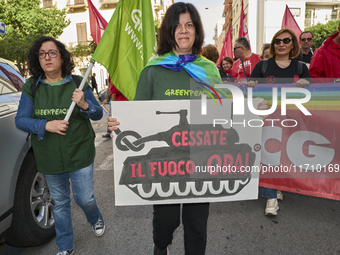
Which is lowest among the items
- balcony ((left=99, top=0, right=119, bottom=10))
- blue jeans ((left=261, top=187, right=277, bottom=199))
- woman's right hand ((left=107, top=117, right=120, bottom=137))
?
blue jeans ((left=261, top=187, right=277, bottom=199))

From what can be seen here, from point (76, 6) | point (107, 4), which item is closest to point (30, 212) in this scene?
point (107, 4)

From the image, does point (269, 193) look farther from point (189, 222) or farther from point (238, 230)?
point (189, 222)

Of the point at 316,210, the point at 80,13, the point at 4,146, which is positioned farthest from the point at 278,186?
the point at 80,13

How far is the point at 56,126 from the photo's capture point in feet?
7.23

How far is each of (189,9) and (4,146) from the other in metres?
1.83

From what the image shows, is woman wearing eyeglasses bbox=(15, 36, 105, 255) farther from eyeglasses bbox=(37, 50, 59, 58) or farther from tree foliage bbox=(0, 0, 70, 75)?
tree foliage bbox=(0, 0, 70, 75)

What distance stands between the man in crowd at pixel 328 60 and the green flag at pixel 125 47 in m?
2.31

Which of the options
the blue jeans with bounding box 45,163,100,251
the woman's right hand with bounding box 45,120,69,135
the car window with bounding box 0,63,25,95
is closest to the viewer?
the woman's right hand with bounding box 45,120,69,135

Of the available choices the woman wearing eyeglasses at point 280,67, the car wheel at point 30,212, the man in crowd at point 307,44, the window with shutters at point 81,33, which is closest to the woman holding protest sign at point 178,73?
the car wheel at point 30,212

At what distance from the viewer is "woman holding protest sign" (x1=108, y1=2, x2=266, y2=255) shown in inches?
79.7

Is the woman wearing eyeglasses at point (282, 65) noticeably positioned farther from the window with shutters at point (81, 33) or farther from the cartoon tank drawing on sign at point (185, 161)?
the window with shutters at point (81, 33)

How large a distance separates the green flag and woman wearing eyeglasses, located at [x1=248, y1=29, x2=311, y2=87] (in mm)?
1486

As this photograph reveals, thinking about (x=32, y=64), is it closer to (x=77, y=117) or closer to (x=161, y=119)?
(x=77, y=117)

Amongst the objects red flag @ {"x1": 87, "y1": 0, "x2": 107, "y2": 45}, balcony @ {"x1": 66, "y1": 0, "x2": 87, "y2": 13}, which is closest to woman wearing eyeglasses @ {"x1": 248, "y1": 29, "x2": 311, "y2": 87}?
red flag @ {"x1": 87, "y1": 0, "x2": 107, "y2": 45}
